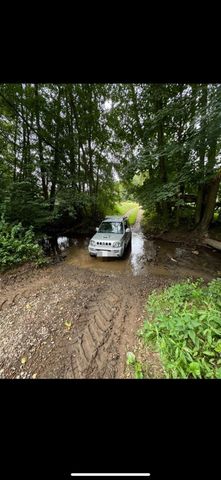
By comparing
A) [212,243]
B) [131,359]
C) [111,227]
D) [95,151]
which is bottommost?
[131,359]

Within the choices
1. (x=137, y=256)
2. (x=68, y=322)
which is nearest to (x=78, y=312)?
(x=68, y=322)

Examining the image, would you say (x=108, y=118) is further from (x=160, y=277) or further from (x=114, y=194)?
(x=160, y=277)

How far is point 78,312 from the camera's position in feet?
11.8

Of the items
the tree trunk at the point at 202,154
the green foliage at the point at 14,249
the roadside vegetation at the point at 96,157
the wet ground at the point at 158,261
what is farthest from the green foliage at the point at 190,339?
the green foliage at the point at 14,249

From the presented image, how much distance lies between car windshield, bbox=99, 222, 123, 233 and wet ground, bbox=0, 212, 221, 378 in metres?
1.25

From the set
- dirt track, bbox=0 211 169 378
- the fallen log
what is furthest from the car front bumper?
the fallen log

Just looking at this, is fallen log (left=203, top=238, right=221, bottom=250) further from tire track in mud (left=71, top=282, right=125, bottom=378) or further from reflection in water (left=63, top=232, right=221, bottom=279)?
tire track in mud (left=71, top=282, right=125, bottom=378)

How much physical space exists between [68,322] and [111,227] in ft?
14.9

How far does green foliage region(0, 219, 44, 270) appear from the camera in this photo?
523 cm

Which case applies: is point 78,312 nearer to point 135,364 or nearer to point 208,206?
point 135,364

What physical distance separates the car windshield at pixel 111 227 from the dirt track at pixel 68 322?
2.21 meters

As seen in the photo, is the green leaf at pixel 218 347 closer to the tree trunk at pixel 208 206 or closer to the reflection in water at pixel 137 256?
the reflection in water at pixel 137 256

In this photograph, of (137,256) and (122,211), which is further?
(122,211)
